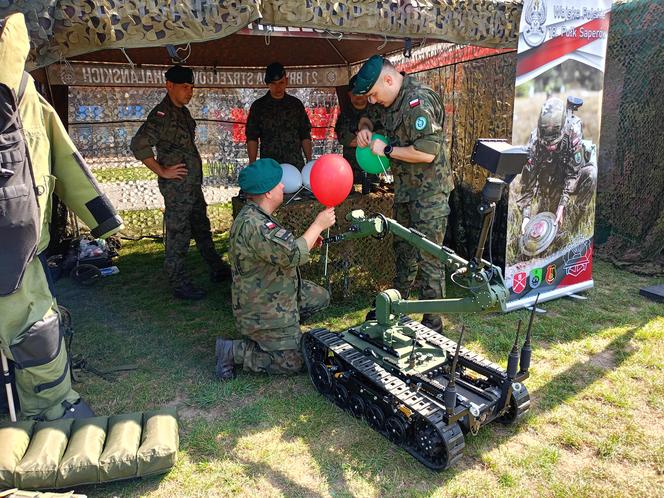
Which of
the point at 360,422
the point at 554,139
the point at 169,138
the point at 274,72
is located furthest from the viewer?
the point at 274,72

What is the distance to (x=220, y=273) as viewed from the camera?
6.34 m

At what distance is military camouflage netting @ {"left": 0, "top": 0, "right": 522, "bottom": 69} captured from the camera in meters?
3.22

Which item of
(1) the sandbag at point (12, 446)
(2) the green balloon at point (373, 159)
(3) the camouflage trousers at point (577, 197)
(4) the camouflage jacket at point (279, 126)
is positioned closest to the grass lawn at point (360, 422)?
(1) the sandbag at point (12, 446)

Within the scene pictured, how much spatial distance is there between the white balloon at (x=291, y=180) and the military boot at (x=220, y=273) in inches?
70.3

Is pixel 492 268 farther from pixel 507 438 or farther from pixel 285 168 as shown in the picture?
pixel 285 168

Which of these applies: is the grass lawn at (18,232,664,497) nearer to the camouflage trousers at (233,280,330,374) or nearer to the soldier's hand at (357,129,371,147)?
the camouflage trousers at (233,280,330,374)

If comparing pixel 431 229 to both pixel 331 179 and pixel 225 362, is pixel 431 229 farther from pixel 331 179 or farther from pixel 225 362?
pixel 225 362

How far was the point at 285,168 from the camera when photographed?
5.06 metres

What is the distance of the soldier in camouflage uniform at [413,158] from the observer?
423cm

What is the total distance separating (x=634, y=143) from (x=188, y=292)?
6320 mm

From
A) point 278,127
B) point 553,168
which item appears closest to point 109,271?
point 278,127

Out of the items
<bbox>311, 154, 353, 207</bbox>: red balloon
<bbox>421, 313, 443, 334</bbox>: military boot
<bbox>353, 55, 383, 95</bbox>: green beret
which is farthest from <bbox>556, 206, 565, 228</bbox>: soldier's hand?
<bbox>311, 154, 353, 207</bbox>: red balloon

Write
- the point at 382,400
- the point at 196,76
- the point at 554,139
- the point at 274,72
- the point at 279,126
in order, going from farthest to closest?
the point at 196,76 < the point at 279,126 < the point at 274,72 < the point at 554,139 < the point at 382,400

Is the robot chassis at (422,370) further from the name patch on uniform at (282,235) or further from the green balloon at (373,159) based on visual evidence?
the green balloon at (373,159)
